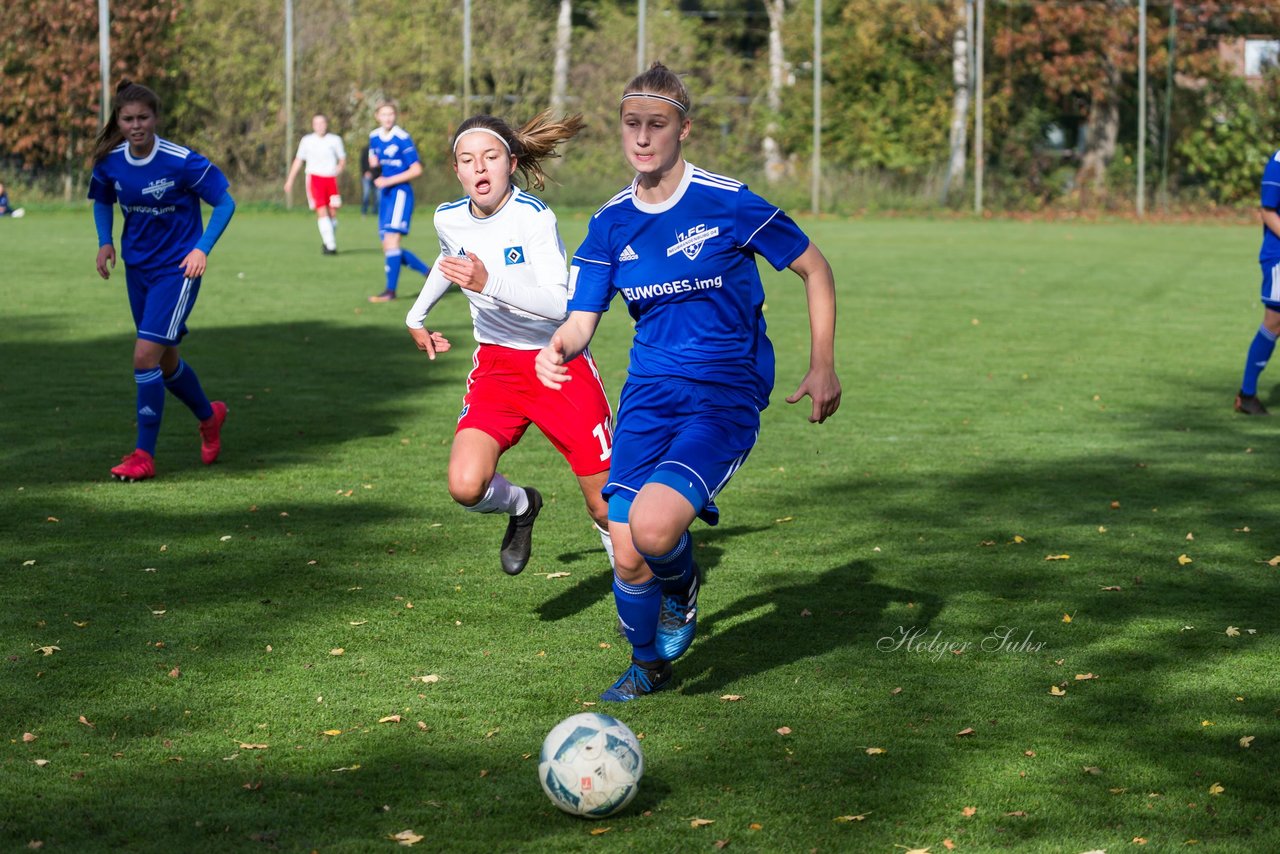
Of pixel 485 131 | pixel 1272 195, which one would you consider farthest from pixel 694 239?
pixel 1272 195

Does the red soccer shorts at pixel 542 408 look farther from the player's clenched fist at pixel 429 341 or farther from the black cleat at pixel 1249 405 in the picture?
the black cleat at pixel 1249 405

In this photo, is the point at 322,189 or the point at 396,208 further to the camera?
the point at 322,189

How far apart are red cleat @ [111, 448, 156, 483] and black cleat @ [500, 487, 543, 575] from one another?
116 inches

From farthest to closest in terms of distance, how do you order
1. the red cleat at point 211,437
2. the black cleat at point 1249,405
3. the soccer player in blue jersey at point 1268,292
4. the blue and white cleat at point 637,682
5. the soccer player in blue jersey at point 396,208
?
the soccer player in blue jersey at point 396,208, the black cleat at point 1249,405, the soccer player in blue jersey at point 1268,292, the red cleat at point 211,437, the blue and white cleat at point 637,682

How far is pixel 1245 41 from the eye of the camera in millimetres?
40000

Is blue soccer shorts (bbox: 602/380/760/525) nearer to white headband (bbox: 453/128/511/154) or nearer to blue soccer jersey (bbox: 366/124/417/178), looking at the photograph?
white headband (bbox: 453/128/511/154)

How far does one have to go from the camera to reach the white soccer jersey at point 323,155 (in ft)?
80.5

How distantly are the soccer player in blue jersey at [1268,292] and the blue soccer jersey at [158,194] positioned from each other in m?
6.71

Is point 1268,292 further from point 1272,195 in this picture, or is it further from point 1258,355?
point 1272,195

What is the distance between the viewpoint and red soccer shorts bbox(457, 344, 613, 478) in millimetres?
6176

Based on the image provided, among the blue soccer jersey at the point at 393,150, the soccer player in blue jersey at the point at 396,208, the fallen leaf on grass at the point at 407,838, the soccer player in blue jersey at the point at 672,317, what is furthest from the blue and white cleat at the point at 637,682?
the blue soccer jersey at the point at 393,150

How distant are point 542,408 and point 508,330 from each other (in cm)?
37

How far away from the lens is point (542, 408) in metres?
6.18

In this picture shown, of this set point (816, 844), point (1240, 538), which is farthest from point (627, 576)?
point (1240, 538)
